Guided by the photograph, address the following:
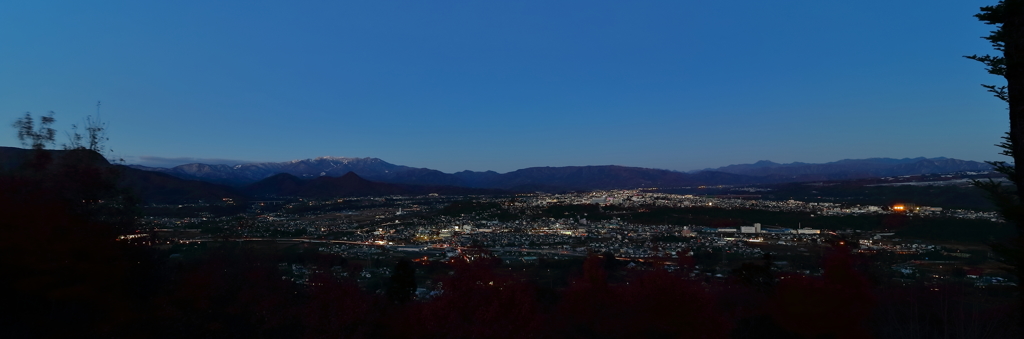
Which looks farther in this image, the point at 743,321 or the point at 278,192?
the point at 278,192

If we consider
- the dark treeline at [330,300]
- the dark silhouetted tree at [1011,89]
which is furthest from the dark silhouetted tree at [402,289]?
the dark silhouetted tree at [1011,89]

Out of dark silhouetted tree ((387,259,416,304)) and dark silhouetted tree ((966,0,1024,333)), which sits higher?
dark silhouetted tree ((966,0,1024,333))

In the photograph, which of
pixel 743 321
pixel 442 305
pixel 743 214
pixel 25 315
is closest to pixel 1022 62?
pixel 743 321

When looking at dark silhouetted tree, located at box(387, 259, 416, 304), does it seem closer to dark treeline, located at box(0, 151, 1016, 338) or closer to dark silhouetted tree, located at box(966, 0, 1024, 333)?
dark treeline, located at box(0, 151, 1016, 338)

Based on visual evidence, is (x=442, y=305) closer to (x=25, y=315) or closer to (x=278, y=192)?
(x=25, y=315)

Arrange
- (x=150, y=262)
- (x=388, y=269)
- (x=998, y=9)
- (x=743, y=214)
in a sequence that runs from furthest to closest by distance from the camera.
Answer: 1. (x=743, y=214)
2. (x=388, y=269)
3. (x=150, y=262)
4. (x=998, y=9)

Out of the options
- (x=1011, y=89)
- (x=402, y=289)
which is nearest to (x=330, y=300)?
(x=402, y=289)

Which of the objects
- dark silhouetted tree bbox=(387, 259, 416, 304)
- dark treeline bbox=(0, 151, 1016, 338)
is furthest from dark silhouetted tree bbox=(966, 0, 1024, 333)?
dark silhouetted tree bbox=(387, 259, 416, 304)

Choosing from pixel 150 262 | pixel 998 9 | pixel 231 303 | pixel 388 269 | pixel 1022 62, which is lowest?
pixel 388 269

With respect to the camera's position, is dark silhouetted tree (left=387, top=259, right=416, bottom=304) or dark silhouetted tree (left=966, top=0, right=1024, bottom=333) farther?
dark silhouetted tree (left=387, top=259, right=416, bottom=304)
